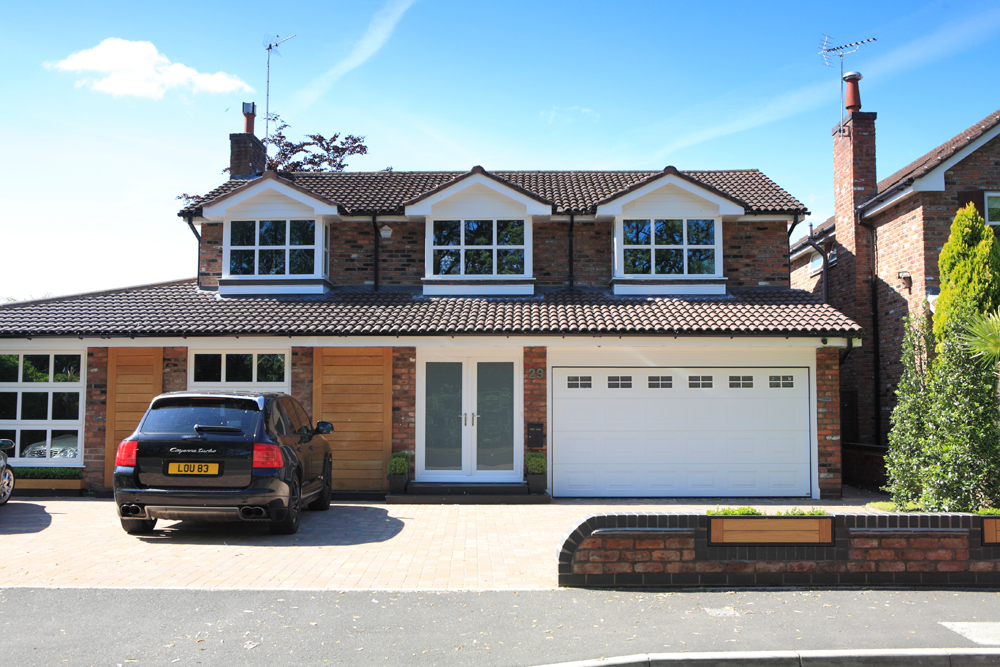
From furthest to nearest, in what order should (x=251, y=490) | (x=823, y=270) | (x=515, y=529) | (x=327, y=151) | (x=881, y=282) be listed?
(x=327, y=151)
(x=823, y=270)
(x=881, y=282)
(x=515, y=529)
(x=251, y=490)

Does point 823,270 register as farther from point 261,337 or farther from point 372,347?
point 261,337

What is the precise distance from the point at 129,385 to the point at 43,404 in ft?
5.32

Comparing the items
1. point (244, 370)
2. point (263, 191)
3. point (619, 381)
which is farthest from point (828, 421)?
point (263, 191)

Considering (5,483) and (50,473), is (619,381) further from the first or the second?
(50,473)

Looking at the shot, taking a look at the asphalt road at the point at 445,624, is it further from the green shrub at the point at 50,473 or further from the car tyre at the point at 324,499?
the green shrub at the point at 50,473

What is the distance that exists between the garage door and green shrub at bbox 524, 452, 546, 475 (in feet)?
1.60

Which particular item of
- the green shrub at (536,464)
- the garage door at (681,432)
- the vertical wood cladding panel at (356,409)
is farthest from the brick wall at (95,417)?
the garage door at (681,432)

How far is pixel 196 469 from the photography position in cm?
775

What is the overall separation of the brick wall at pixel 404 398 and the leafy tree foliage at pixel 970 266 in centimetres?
828

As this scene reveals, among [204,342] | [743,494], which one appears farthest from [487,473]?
[204,342]

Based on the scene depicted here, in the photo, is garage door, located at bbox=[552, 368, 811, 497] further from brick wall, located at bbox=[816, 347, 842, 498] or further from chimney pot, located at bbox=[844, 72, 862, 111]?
chimney pot, located at bbox=[844, 72, 862, 111]

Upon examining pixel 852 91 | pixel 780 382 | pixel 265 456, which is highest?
pixel 852 91

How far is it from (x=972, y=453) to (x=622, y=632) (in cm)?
555

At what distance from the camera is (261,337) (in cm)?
1185
